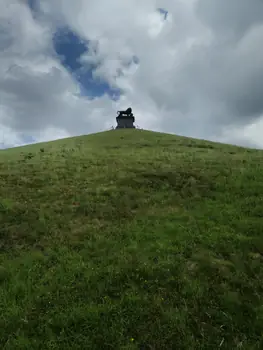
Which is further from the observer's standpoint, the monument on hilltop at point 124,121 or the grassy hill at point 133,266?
the monument on hilltop at point 124,121

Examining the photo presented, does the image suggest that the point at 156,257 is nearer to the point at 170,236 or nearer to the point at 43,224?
the point at 170,236

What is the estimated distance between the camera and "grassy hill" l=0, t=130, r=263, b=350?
8.83m

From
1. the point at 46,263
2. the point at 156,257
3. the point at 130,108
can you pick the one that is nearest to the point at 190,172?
the point at 156,257

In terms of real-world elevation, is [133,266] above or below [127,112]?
below

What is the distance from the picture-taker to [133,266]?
38.6ft

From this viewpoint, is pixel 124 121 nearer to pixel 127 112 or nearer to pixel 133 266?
pixel 127 112

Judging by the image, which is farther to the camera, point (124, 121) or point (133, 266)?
point (124, 121)

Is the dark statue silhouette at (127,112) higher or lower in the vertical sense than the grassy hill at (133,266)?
higher

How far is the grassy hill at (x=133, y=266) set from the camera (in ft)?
29.0

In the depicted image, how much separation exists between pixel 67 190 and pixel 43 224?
20.8 ft

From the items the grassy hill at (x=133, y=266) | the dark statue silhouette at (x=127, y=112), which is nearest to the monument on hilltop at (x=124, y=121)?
the dark statue silhouette at (x=127, y=112)

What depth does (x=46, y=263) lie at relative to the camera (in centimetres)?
1257

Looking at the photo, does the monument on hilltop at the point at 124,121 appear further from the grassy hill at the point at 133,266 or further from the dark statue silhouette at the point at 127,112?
the grassy hill at the point at 133,266

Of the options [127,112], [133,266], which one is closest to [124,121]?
[127,112]
